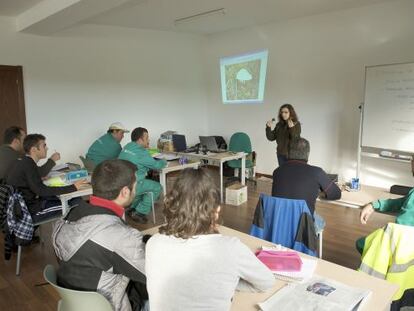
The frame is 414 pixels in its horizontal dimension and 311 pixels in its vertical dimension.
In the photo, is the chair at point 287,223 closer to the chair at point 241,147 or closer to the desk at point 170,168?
the desk at point 170,168

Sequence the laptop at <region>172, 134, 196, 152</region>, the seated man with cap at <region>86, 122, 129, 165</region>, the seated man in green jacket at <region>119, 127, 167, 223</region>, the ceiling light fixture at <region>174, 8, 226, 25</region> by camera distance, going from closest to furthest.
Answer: the seated man in green jacket at <region>119, 127, 167, 223</region> < the seated man with cap at <region>86, 122, 129, 165</region> < the ceiling light fixture at <region>174, 8, 226, 25</region> < the laptop at <region>172, 134, 196, 152</region>

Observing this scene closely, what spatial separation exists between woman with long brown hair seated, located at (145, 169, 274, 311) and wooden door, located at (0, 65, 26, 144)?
16.7 feet

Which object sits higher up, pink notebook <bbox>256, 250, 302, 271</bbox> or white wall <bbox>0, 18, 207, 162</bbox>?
white wall <bbox>0, 18, 207, 162</bbox>

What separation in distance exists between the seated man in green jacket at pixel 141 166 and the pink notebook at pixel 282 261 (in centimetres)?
267

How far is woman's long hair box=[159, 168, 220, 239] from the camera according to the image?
4.23 ft

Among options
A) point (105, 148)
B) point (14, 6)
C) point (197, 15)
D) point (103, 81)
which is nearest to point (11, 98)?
point (14, 6)

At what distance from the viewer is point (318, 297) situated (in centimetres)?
137

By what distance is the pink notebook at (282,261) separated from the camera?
5.28ft

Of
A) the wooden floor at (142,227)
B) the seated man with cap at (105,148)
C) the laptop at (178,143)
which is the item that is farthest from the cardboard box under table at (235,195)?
Answer: the seated man with cap at (105,148)

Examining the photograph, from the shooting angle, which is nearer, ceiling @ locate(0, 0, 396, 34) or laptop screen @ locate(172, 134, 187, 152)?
ceiling @ locate(0, 0, 396, 34)

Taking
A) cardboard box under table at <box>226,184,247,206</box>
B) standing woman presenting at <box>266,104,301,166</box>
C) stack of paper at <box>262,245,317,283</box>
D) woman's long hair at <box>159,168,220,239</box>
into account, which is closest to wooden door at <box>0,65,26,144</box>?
cardboard box under table at <box>226,184,247,206</box>

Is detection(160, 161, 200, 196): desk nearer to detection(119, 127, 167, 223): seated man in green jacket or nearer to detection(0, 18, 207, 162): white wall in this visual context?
detection(119, 127, 167, 223): seated man in green jacket

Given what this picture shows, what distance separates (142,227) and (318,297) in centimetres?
325

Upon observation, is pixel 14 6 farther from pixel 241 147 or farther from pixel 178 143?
pixel 241 147
